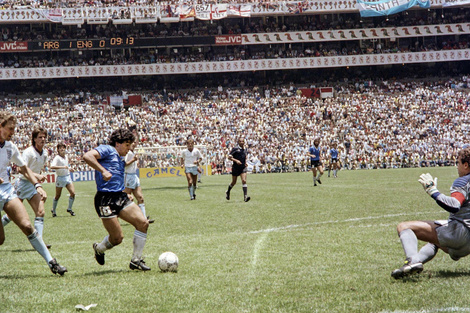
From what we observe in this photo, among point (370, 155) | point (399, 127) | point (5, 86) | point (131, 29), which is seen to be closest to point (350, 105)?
point (399, 127)

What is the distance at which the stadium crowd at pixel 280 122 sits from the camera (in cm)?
4603

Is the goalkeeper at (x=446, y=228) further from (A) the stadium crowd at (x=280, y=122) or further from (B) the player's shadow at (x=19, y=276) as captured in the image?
(A) the stadium crowd at (x=280, y=122)

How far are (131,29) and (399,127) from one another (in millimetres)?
33773

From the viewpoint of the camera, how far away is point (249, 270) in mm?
7078

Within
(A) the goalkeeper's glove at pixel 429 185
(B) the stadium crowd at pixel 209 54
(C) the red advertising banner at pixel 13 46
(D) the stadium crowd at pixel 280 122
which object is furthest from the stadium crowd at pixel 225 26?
(A) the goalkeeper's glove at pixel 429 185

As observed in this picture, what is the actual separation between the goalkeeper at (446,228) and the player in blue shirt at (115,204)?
3.39 metres

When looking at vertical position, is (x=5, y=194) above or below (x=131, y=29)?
below

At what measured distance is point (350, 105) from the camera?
180 feet

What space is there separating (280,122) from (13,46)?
3165 cm

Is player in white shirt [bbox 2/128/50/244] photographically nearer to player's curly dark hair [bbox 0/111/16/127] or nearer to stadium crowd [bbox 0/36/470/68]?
player's curly dark hair [bbox 0/111/16/127]

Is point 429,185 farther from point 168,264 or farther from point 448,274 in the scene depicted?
point 168,264

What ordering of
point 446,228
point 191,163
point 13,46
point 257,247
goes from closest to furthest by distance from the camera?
point 446,228 < point 257,247 < point 191,163 < point 13,46

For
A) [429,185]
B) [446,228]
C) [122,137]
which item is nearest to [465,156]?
[429,185]

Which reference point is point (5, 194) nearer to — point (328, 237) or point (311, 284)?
point (311, 284)
